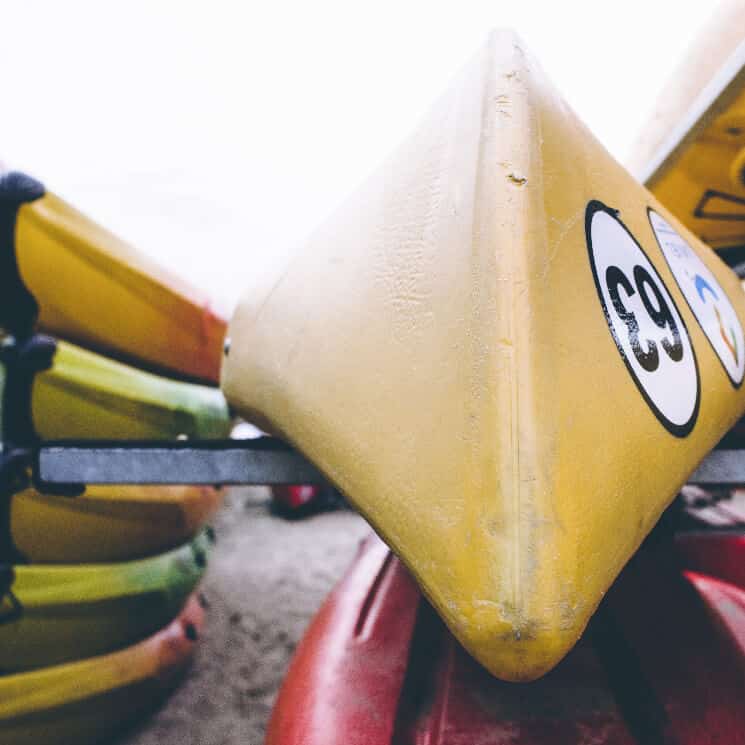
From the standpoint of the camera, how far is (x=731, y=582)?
904 mm

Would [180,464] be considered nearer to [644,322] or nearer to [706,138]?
[644,322]

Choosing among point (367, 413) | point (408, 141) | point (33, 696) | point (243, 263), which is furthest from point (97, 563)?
point (243, 263)

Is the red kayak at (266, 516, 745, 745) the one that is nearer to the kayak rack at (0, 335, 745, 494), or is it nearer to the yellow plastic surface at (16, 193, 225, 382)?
the kayak rack at (0, 335, 745, 494)

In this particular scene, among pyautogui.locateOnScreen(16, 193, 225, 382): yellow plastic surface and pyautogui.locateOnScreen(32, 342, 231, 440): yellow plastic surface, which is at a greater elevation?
pyautogui.locateOnScreen(16, 193, 225, 382): yellow plastic surface

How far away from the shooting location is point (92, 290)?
3.49ft

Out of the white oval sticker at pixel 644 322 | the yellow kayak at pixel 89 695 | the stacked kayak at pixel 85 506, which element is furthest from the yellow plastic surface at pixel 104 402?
the white oval sticker at pixel 644 322

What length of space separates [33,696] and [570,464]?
103 cm

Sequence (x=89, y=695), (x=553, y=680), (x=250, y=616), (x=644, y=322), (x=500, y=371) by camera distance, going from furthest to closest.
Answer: (x=250, y=616), (x=89, y=695), (x=553, y=680), (x=644, y=322), (x=500, y=371)

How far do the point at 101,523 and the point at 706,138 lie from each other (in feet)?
4.45

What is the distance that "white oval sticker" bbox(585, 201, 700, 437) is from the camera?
21.2 inches

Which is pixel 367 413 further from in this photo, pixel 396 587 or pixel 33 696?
pixel 33 696

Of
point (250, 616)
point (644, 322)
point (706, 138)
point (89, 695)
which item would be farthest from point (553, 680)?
point (250, 616)

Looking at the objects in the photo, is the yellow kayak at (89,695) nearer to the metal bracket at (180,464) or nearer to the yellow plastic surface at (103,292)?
the metal bracket at (180,464)

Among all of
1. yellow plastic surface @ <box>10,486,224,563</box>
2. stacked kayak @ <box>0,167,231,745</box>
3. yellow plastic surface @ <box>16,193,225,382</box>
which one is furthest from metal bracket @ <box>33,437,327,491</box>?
yellow plastic surface @ <box>16,193,225,382</box>
